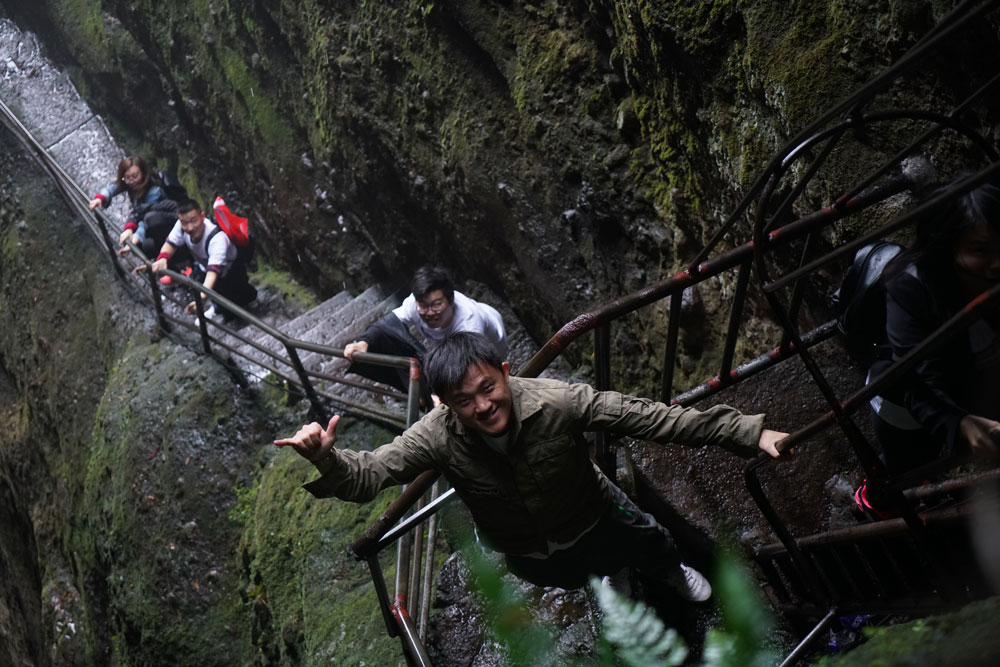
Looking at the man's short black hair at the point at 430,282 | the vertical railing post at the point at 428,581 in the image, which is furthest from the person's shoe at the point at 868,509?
the man's short black hair at the point at 430,282

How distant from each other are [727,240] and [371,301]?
500 centimetres

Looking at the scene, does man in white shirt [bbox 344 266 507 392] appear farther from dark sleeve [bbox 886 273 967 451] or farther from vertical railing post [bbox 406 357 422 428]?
dark sleeve [bbox 886 273 967 451]

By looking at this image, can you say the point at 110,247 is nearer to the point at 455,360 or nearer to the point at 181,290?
the point at 181,290

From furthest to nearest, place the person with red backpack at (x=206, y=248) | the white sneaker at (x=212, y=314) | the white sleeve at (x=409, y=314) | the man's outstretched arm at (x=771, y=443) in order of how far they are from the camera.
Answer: the white sneaker at (x=212, y=314), the person with red backpack at (x=206, y=248), the white sleeve at (x=409, y=314), the man's outstretched arm at (x=771, y=443)

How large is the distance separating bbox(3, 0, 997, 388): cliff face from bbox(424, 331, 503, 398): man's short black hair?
1.64 metres

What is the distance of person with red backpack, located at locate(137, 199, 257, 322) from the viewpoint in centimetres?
780

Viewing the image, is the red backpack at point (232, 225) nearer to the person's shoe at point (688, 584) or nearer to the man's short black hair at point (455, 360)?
the man's short black hair at point (455, 360)

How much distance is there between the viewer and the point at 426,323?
4867mm

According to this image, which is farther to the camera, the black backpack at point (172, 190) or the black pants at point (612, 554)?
the black backpack at point (172, 190)

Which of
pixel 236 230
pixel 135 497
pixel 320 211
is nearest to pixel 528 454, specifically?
pixel 135 497

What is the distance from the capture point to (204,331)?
722cm

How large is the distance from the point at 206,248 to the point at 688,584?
6.40 meters

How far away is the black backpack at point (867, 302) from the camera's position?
7.75ft

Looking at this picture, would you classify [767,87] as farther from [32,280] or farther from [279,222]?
[32,280]
